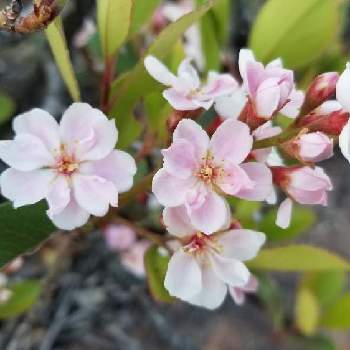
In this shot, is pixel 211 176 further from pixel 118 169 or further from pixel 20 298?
pixel 20 298

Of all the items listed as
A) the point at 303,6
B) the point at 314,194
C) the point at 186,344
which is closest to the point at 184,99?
the point at 314,194

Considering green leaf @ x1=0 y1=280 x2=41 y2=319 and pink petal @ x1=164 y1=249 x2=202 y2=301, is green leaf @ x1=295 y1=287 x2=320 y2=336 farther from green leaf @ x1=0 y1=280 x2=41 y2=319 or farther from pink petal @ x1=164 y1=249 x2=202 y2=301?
pink petal @ x1=164 y1=249 x2=202 y2=301

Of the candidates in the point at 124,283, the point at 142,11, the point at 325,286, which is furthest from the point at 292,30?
the point at 124,283

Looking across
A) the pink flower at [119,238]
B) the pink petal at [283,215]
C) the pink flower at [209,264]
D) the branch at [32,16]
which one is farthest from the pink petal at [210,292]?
the pink flower at [119,238]

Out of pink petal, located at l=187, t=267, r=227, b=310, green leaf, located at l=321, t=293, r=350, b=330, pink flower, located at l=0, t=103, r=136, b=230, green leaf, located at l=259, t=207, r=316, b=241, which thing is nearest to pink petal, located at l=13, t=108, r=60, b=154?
pink flower, located at l=0, t=103, r=136, b=230

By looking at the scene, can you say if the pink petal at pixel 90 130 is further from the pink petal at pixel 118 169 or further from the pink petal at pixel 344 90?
the pink petal at pixel 344 90

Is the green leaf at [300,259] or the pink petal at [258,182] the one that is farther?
the green leaf at [300,259]
